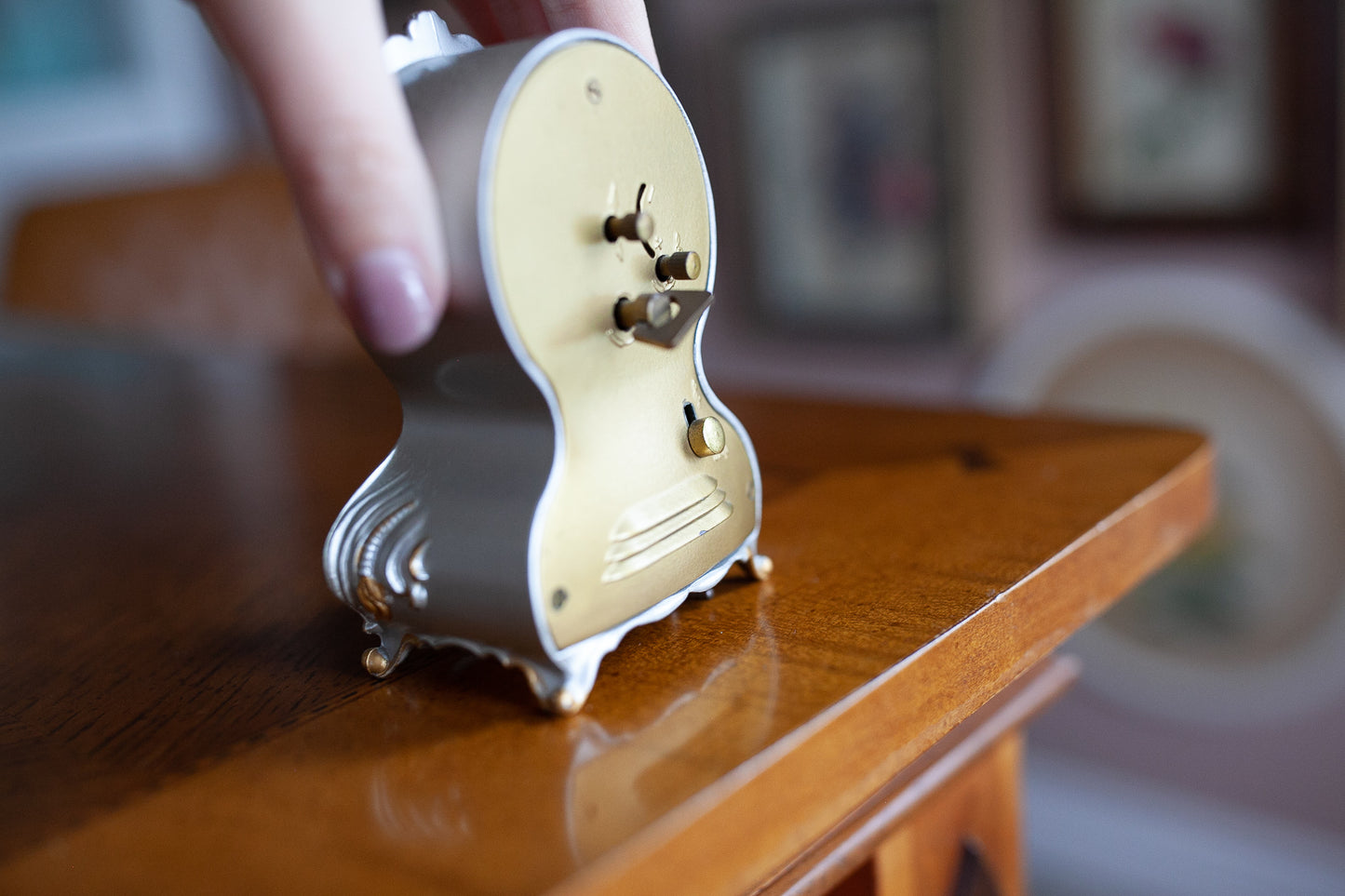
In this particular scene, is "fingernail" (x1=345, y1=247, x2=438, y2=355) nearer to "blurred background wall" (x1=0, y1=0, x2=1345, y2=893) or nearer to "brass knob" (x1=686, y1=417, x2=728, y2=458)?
"brass knob" (x1=686, y1=417, x2=728, y2=458)

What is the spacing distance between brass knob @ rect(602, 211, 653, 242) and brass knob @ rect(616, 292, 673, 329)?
0.06 feet

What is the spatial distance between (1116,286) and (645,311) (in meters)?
1.33

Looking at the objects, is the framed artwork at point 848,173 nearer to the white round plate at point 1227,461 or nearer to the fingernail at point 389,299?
the white round plate at point 1227,461

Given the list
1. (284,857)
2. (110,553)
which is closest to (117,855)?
(284,857)

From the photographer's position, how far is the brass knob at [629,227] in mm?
340

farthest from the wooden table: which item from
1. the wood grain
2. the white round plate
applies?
the wood grain

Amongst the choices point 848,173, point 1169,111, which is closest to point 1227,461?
point 1169,111

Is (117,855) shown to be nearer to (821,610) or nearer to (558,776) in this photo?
(558,776)

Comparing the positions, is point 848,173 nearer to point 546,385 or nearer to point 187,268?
point 187,268

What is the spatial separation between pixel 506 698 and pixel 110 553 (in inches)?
12.5

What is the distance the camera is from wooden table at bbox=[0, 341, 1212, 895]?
279 mm

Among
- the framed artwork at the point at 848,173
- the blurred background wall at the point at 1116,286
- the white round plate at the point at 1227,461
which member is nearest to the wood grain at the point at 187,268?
the blurred background wall at the point at 1116,286

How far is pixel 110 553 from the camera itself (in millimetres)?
572

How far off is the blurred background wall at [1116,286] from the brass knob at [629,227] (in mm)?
1232
